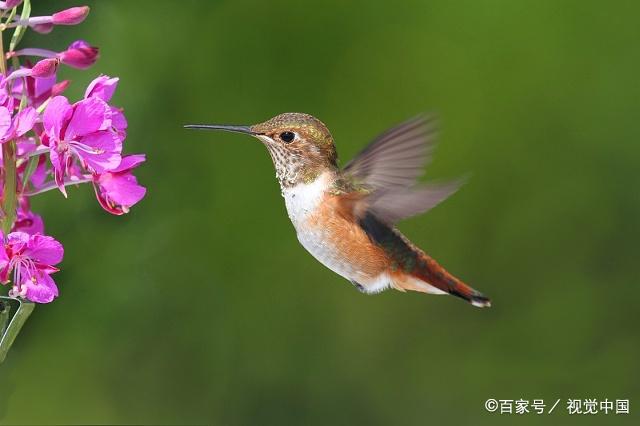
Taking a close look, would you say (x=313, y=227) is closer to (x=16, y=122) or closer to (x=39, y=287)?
(x=39, y=287)

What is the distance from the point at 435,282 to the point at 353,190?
0.40 m

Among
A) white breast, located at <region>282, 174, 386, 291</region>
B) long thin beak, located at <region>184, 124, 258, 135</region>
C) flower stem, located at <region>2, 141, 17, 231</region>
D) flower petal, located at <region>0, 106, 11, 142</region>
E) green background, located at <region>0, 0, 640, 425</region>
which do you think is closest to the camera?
flower petal, located at <region>0, 106, 11, 142</region>

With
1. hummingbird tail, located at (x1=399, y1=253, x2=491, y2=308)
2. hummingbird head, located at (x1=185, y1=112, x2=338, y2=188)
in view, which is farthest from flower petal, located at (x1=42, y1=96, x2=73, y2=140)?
hummingbird tail, located at (x1=399, y1=253, x2=491, y2=308)

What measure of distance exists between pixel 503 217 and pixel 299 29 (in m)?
1.39

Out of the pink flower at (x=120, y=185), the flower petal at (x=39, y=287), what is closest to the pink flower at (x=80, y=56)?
the pink flower at (x=120, y=185)

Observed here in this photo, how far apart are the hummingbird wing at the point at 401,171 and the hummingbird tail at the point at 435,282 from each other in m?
0.35

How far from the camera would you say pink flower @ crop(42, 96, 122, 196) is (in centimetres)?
207

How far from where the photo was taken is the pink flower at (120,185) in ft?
7.38

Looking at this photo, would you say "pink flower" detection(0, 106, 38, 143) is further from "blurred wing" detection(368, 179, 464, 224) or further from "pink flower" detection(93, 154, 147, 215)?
"blurred wing" detection(368, 179, 464, 224)

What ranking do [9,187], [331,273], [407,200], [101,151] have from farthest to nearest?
1. [331,273]
2. [407,200]
3. [101,151]
4. [9,187]

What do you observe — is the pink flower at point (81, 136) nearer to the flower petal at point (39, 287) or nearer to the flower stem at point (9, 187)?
the flower stem at point (9, 187)

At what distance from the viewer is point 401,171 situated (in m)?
2.54

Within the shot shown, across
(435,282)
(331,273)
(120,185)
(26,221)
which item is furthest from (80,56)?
(331,273)

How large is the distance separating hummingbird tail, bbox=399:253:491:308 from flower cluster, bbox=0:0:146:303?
957 millimetres
